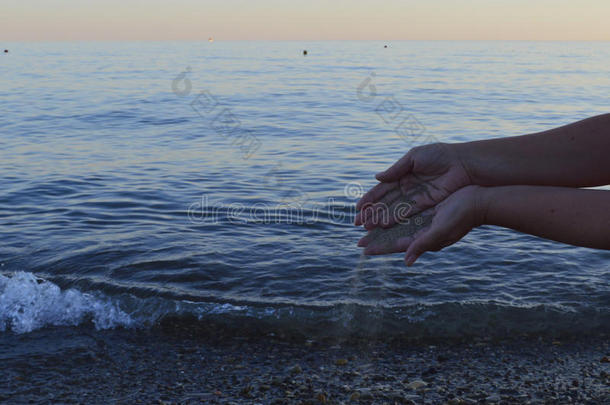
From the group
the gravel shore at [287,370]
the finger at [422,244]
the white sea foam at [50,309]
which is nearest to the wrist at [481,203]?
the finger at [422,244]

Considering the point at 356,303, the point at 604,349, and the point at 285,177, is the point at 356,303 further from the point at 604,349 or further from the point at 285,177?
the point at 285,177

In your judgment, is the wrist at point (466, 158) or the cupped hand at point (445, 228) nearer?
the cupped hand at point (445, 228)

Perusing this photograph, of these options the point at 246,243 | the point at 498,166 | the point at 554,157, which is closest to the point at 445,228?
the point at 498,166

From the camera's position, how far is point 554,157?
8.75 feet

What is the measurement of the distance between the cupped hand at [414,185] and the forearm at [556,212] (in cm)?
66

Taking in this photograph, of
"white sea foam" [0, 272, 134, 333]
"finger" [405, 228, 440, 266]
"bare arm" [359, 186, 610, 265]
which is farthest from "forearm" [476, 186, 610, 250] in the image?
"white sea foam" [0, 272, 134, 333]

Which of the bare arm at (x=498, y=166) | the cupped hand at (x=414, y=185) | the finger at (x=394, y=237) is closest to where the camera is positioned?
the bare arm at (x=498, y=166)

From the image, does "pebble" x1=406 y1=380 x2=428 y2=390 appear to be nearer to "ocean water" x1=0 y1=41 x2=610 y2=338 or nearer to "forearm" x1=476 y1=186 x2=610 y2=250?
"ocean water" x1=0 y1=41 x2=610 y2=338

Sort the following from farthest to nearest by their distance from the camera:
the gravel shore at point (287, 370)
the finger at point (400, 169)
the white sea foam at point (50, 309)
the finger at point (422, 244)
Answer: the white sea foam at point (50, 309) < the gravel shore at point (287, 370) < the finger at point (400, 169) < the finger at point (422, 244)

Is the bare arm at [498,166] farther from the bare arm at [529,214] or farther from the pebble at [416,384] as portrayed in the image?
the pebble at [416,384]

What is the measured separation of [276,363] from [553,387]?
1.83m

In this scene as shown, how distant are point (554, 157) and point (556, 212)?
65 cm

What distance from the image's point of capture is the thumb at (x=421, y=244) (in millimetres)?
2521

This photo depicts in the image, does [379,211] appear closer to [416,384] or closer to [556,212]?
[556,212]
